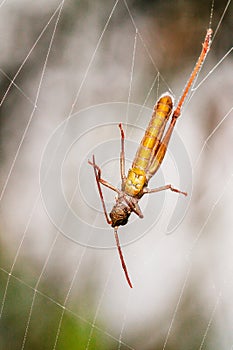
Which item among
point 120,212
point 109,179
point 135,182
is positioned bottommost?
point 120,212

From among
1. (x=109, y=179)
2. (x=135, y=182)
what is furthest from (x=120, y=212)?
(x=109, y=179)

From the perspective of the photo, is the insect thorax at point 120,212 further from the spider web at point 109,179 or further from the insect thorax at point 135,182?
the spider web at point 109,179

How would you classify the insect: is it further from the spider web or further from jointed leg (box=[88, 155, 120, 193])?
the spider web

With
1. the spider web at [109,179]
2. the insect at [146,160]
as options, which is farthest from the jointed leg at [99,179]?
the spider web at [109,179]

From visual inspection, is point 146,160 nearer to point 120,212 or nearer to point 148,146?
point 148,146

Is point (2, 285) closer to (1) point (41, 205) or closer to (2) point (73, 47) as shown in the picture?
(1) point (41, 205)

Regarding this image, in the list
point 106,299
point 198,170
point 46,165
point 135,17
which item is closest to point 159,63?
point 135,17

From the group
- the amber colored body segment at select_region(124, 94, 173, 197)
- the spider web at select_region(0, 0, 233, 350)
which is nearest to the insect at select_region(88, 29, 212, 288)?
the amber colored body segment at select_region(124, 94, 173, 197)
